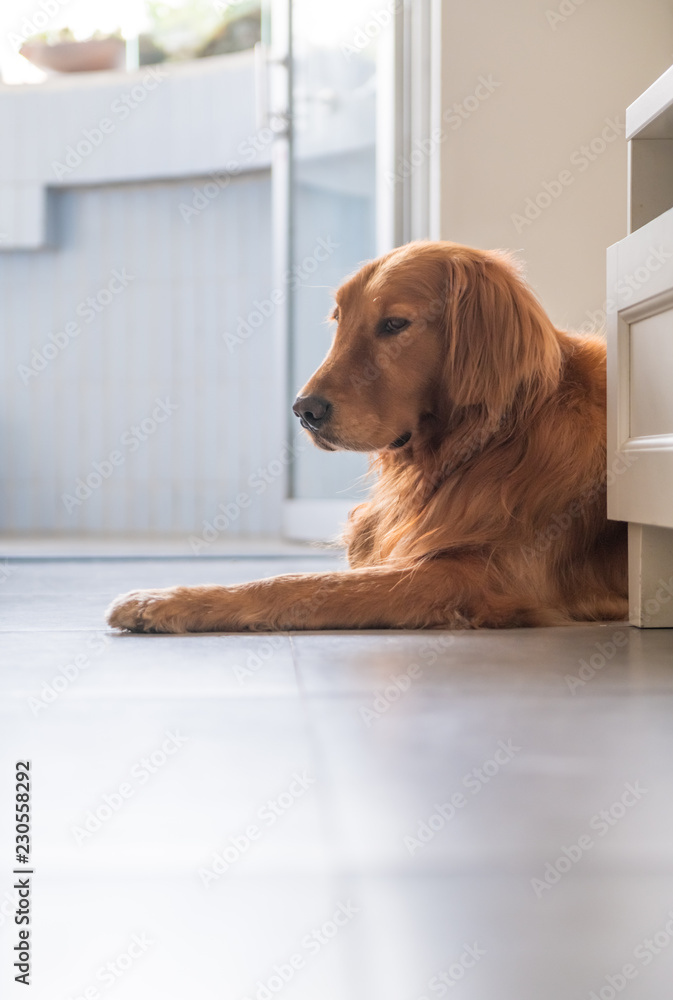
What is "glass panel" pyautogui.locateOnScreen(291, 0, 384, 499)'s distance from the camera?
4047mm

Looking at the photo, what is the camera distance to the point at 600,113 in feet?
9.91

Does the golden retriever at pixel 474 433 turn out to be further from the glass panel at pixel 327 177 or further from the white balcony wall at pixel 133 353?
the white balcony wall at pixel 133 353

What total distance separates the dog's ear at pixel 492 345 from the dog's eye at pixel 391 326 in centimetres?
8

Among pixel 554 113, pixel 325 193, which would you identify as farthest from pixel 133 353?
pixel 554 113

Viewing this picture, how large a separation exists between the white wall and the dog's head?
Answer: 4.16 feet

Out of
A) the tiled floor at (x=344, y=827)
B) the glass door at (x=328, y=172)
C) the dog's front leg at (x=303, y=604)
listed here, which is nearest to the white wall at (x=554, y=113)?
the glass door at (x=328, y=172)

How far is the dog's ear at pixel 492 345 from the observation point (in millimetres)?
1767

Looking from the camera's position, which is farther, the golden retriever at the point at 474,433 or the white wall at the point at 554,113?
the white wall at the point at 554,113

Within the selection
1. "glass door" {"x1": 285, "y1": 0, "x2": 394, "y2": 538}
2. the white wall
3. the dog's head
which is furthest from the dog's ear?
"glass door" {"x1": 285, "y1": 0, "x2": 394, "y2": 538}

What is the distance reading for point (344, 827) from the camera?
0.70m

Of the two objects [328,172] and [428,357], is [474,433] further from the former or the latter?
[328,172]

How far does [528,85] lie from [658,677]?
231 centimetres

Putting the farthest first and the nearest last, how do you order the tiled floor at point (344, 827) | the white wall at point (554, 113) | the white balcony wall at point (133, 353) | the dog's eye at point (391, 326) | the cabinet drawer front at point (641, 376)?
1. the white balcony wall at point (133, 353)
2. the white wall at point (554, 113)
3. the dog's eye at point (391, 326)
4. the cabinet drawer front at point (641, 376)
5. the tiled floor at point (344, 827)

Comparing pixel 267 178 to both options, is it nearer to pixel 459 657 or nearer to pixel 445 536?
pixel 445 536
